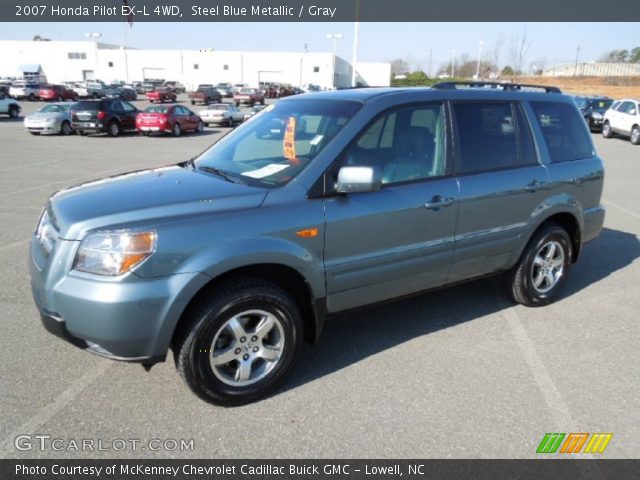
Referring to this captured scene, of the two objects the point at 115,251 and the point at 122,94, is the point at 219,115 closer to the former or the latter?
the point at 115,251

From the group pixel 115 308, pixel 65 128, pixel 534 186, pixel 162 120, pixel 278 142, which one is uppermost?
pixel 278 142

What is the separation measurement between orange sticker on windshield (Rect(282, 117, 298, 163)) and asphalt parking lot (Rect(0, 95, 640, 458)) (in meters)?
1.29

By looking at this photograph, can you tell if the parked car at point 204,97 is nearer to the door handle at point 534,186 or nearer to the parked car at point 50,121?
the parked car at point 50,121

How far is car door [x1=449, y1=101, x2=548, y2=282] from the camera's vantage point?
385 centimetres

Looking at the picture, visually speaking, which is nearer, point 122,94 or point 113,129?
point 113,129

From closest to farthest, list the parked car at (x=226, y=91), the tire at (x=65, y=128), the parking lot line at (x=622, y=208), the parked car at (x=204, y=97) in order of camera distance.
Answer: the parking lot line at (x=622, y=208)
the tire at (x=65, y=128)
the parked car at (x=204, y=97)
the parked car at (x=226, y=91)

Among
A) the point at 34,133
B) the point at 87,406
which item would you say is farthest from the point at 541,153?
the point at 34,133

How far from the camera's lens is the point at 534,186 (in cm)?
424

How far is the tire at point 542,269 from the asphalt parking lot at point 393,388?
0.16 meters

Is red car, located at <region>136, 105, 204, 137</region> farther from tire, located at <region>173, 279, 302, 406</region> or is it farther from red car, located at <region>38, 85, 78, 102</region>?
red car, located at <region>38, 85, 78, 102</region>

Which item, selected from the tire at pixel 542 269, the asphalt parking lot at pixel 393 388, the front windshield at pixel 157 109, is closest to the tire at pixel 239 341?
the asphalt parking lot at pixel 393 388

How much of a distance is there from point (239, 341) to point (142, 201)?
1.02m

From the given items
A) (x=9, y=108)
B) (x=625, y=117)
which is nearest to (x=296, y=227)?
(x=625, y=117)

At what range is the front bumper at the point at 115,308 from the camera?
260cm
